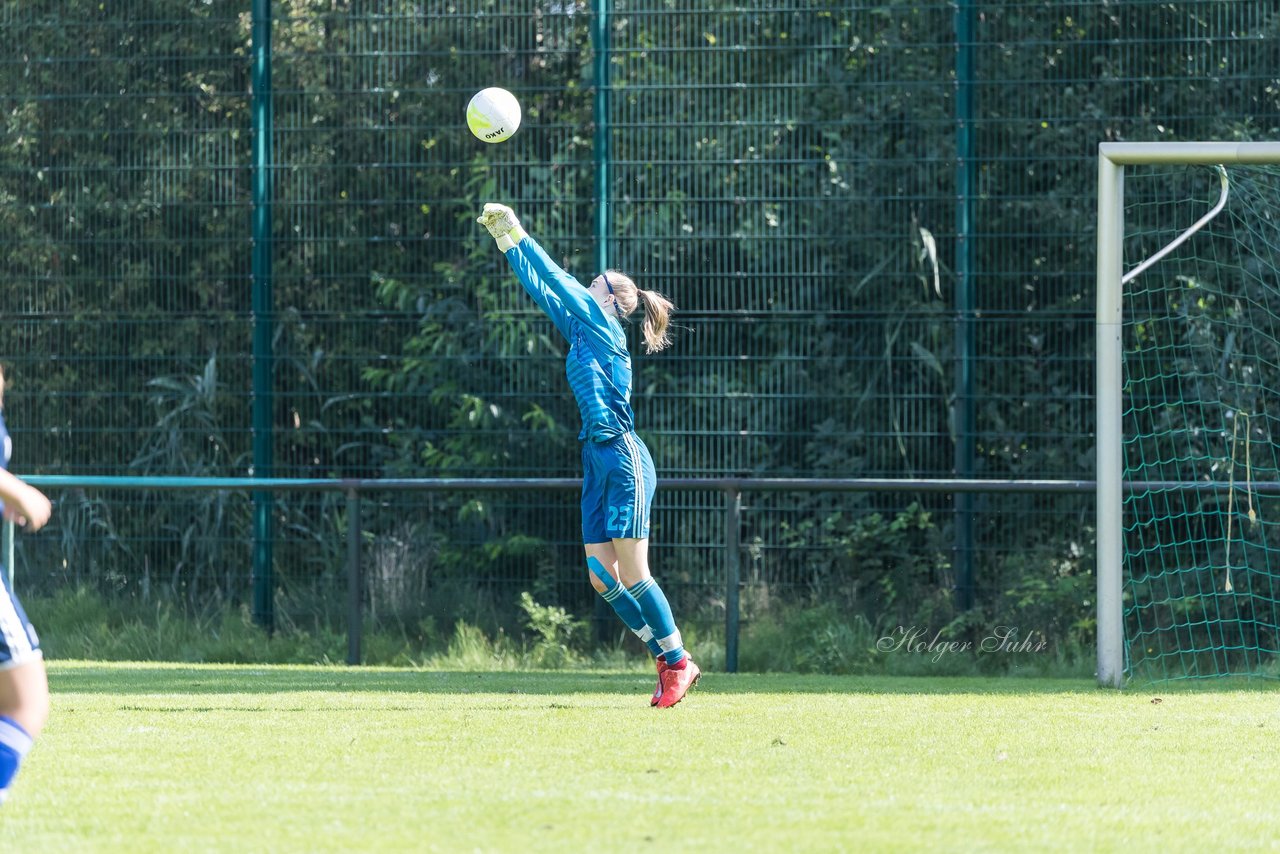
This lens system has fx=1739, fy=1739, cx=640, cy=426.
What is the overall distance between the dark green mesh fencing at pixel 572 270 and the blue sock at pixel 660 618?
3.12m

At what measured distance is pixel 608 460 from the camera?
27.9 ft

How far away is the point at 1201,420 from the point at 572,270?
4409mm

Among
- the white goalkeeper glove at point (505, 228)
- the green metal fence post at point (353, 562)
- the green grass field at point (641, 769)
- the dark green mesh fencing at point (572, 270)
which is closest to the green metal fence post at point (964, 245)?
the dark green mesh fencing at point (572, 270)

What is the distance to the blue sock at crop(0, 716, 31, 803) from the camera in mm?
5027

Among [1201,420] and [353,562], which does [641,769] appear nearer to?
[353,562]

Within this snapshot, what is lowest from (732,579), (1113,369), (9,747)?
(732,579)

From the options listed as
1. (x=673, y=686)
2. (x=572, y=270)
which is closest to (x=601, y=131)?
(x=572, y=270)

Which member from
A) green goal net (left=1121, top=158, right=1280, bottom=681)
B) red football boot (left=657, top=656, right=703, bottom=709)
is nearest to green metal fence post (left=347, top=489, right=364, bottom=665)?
red football boot (left=657, top=656, right=703, bottom=709)

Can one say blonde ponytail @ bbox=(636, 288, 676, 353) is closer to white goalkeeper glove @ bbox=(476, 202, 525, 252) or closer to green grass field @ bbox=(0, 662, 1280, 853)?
white goalkeeper glove @ bbox=(476, 202, 525, 252)

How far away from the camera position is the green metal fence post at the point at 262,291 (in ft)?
41.0

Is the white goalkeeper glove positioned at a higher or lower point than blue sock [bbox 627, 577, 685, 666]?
higher

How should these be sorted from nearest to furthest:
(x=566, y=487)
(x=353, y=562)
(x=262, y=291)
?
(x=566, y=487) → (x=353, y=562) → (x=262, y=291)

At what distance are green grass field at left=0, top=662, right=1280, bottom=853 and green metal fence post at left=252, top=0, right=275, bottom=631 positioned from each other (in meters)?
2.81

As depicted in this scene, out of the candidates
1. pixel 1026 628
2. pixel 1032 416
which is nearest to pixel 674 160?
pixel 1032 416
